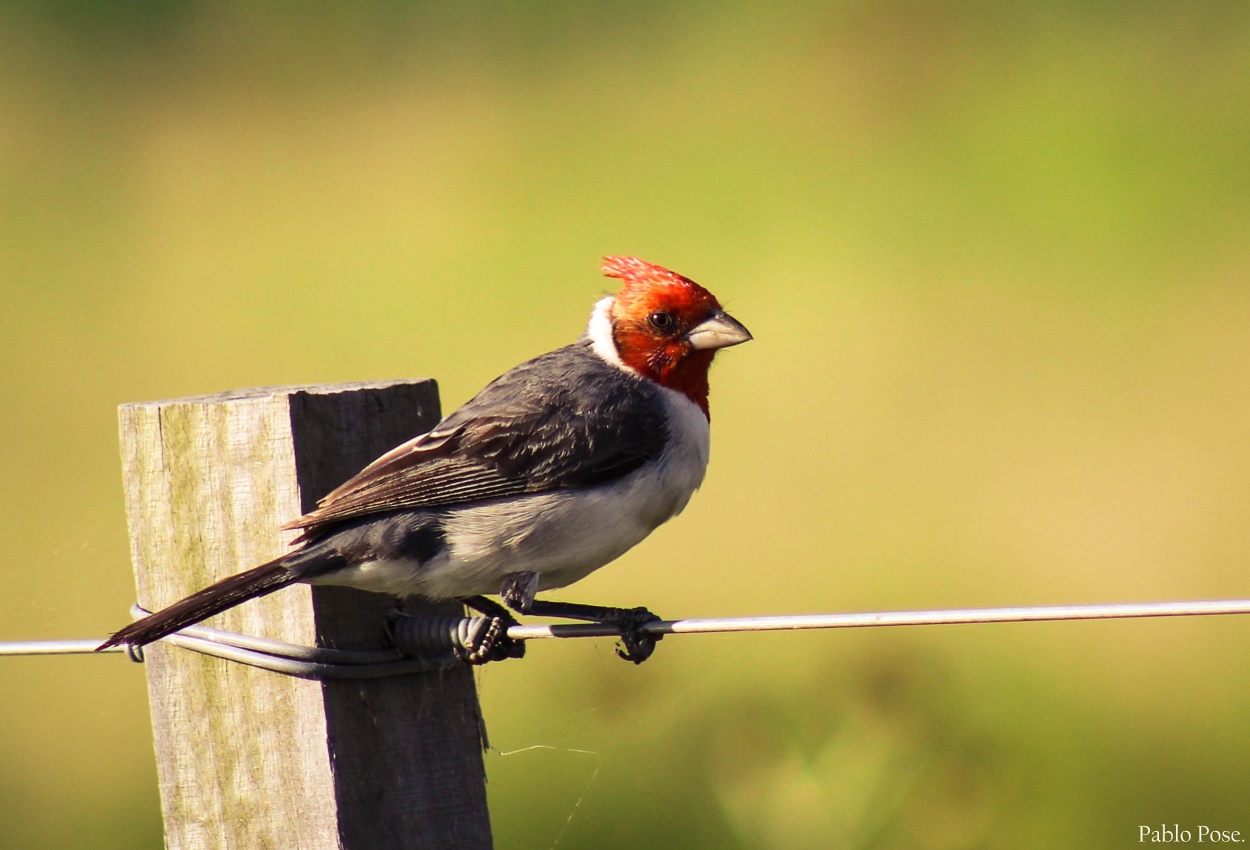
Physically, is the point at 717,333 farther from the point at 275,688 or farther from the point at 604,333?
the point at 275,688

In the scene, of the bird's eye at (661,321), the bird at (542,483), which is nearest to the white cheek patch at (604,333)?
the bird at (542,483)

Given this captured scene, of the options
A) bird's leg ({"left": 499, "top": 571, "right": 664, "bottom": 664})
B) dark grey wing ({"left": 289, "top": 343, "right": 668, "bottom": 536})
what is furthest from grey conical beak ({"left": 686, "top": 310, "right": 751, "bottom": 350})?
bird's leg ({"left": 499, "top": 571, "right": 664, "bottom": 664})

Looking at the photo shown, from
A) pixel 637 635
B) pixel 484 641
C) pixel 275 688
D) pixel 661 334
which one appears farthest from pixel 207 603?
pixel 661 334

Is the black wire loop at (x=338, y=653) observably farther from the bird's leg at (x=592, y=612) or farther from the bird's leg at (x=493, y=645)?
the bird's leg at (x=592, y=612)

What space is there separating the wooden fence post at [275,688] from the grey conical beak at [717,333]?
43.7 inches

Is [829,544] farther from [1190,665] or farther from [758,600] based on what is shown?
[1190,665]

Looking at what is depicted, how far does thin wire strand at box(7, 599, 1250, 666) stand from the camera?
6.95 ft

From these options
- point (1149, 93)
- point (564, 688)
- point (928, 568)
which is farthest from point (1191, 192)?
point (564, 688)

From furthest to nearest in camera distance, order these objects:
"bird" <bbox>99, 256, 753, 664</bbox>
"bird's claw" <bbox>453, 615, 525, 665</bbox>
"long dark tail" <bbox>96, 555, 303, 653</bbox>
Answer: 1. "bird" <bbox>99, 256, 753, 664</bbox>
2. "bird's claw" <bbox>453, 615, 525, 665</bbox>
3. "long dark tail" <bbox>96, 555, 303, 653</bbox>

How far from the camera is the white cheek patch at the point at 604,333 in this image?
379cm

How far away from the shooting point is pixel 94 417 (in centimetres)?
803

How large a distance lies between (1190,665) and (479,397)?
3711 mm

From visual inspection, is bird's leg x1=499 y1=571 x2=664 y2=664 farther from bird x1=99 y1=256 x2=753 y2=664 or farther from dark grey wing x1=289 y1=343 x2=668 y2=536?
dark grey wing x1=289 y1=343 x2=668 y2=536

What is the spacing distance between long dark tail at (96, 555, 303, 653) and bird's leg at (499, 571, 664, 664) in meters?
0.63
